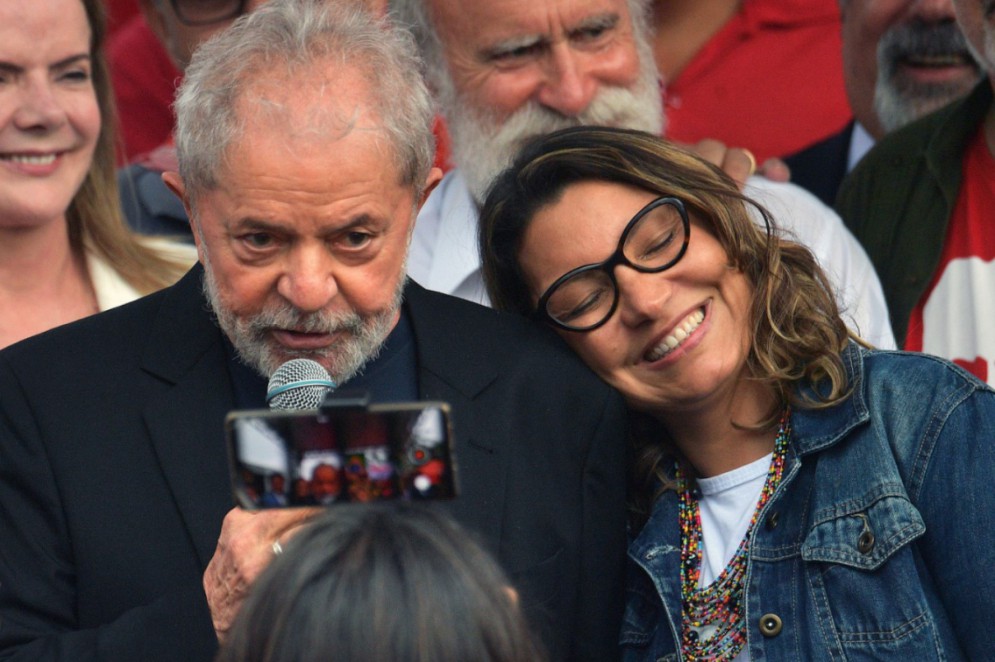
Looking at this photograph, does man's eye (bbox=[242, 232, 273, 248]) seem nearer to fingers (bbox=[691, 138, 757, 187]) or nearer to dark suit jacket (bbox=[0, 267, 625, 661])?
dark suit jacket (bbox=[0, 267, 625, 661])

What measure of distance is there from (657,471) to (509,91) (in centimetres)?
144

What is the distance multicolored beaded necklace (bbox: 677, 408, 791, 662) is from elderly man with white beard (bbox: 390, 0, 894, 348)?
38.6 inches

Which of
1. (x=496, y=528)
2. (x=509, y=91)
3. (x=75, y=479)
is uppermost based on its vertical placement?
(x=509, y=91)

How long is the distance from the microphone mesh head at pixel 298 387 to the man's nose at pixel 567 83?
5.94 feet

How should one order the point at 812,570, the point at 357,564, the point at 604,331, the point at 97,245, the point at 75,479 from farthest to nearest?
the point at 97,245, the point at 604,331, the point at 812,570, the point at 75,479, the point at 357,564

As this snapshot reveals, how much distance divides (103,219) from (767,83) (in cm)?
285

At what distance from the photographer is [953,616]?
269 centimetres

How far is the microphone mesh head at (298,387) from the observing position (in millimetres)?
2324

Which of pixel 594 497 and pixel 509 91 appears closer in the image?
pixel 594 497

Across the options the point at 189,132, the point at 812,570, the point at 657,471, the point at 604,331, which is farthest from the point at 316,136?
the point at 812,570

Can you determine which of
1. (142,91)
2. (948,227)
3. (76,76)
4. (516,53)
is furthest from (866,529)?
(142,91)

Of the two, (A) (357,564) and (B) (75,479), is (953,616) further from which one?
(B) (75,479)

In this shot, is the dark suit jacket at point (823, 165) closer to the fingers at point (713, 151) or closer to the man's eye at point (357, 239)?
the fingers at point (713, 151)

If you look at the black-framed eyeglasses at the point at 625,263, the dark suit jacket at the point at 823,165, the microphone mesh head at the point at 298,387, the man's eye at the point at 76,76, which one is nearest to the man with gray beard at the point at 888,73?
the dark suit jacket at the point at 823,165
